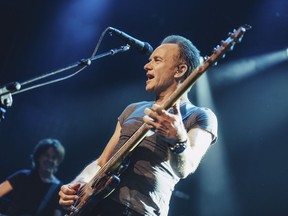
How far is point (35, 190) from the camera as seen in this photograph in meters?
5.21

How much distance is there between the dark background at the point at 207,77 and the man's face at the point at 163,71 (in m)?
3.53

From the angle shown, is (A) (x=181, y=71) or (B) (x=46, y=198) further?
(B) (x=46, y=198)

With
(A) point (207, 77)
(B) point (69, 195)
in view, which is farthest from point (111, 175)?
(A) point (207, 77)

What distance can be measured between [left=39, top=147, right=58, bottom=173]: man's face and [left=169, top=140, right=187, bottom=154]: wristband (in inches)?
150

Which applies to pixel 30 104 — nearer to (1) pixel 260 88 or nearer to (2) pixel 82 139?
(2) pixel 82 139

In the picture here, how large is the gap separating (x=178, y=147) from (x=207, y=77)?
4.84m

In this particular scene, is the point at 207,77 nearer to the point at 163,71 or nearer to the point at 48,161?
the point at 48,161

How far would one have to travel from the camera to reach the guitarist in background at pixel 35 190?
496 cm

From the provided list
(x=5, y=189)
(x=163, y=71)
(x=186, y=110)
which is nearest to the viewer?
(x=186, y=110)

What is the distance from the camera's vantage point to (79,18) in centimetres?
657

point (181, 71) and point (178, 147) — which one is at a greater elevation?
point (181, 71)

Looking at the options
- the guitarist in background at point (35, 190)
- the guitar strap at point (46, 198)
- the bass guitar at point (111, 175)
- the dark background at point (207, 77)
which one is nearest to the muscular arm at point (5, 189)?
the guitarist in background at point (35, 190)

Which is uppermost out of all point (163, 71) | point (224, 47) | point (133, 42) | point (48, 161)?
point (133, 42)

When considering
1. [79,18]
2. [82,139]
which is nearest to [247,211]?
[82,139]
